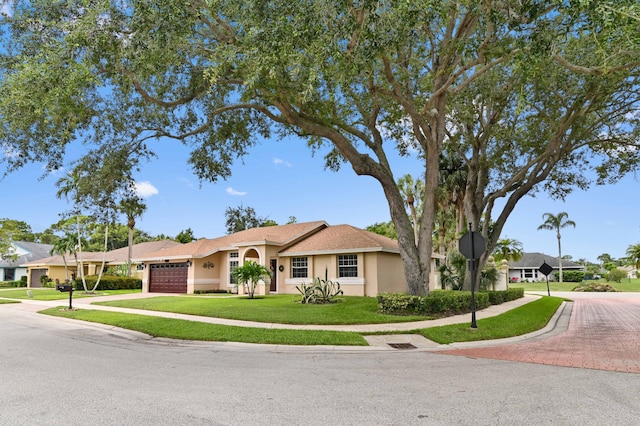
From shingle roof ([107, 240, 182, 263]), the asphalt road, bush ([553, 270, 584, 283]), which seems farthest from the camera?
bush ([553, 270, 584, 283])

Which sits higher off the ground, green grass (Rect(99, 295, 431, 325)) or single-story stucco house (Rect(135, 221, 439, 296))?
single-story stucco house (Rect(135, 221, 439, 296))

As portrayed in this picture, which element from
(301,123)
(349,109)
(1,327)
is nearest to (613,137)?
(349,109)

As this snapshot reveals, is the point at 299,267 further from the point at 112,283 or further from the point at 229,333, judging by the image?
the point at 112,283

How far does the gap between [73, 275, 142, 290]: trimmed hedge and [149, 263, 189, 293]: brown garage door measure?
6.14 metres

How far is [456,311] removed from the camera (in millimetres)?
15898

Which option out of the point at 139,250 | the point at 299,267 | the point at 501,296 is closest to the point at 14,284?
the point at 139,250

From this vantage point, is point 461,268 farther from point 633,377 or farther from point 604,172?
point 633,377

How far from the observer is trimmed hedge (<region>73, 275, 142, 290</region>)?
34.8 m

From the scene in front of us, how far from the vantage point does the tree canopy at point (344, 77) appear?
382 inches

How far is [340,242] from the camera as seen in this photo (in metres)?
23.7

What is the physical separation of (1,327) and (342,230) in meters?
17.1

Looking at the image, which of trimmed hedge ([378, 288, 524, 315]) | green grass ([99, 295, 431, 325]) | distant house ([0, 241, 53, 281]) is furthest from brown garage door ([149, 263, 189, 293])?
distant house ([0, 241, 53, 281])

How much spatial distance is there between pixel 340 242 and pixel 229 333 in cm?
1282

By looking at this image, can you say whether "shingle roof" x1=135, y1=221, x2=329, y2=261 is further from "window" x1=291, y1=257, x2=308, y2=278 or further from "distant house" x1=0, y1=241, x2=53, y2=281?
"distant house" x1=0, y1=241, x2=53, y2=281
